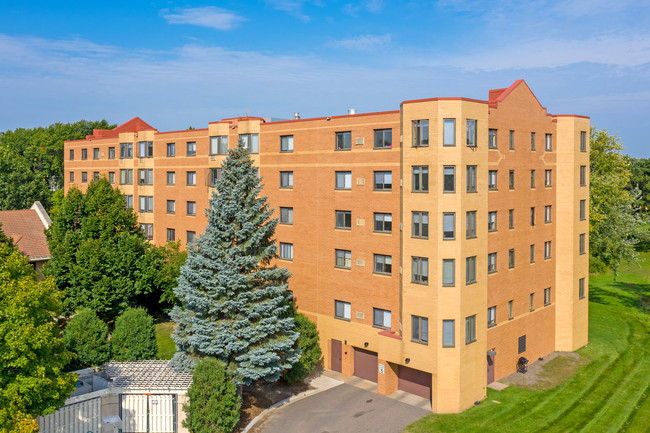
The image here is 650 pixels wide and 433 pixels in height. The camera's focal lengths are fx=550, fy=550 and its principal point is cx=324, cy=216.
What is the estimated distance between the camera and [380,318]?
34.9 metres

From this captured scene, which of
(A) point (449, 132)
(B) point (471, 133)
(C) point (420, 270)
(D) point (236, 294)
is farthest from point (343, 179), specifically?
(D) point (236, 294)

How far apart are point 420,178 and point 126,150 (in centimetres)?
3343

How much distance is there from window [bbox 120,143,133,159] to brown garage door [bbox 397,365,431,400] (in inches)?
1336

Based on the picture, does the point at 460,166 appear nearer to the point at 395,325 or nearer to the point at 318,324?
the point at 395,325

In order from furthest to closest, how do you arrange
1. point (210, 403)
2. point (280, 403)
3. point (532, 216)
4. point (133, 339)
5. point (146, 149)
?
point (146, 149), point (532, 216), point (133, 339), point (280, 403), point (210, 403)

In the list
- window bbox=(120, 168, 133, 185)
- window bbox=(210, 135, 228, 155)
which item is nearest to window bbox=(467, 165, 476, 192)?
window bbox=(210, 135, 228, 155)

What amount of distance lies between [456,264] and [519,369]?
37.9 feet

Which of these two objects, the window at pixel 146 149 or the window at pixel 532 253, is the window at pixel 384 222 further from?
the window at pixel 146 149

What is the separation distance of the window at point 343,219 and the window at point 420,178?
5.88 m

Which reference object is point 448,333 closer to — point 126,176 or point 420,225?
point 420,225

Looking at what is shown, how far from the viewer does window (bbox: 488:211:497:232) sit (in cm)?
3471

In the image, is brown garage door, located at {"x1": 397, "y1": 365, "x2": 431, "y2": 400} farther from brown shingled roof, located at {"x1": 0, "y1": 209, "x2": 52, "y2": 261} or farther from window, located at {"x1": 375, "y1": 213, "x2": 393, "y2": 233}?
brown shingled roof, located at {"x1": 0, "y1": 209, "x2": 52, "y2": 261}

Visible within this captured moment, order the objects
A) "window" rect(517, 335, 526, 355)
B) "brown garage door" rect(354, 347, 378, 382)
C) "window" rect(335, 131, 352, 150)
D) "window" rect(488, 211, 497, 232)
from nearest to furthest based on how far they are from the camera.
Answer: "window" rect(488, 211, 497, 232)
"brown garage door" rect(354, 347, 378, 382)
"window" rect(335, 131, 352, 150)
"window" rect(517, 335, 526, 355)

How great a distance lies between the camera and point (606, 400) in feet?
108
